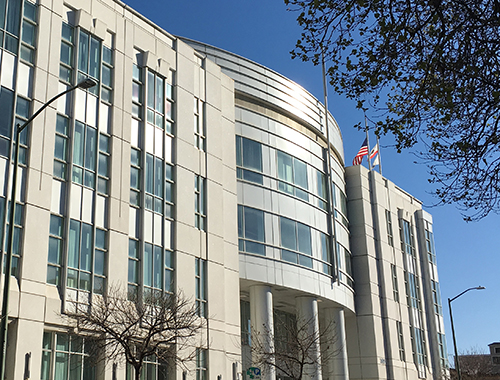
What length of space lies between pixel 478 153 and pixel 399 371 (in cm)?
3760

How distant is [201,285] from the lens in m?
30.9

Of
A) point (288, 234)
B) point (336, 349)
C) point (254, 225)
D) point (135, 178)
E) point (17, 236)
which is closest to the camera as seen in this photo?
point (17, 236)

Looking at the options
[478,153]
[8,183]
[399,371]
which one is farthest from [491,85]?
[399,371]

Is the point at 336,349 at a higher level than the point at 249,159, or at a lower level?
lower

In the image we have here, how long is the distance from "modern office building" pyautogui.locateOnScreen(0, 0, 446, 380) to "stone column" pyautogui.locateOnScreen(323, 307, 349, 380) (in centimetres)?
9

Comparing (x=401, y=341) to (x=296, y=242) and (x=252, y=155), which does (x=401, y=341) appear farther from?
(x=252, y=155)

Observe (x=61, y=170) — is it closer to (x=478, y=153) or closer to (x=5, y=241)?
(x=5, y=241)

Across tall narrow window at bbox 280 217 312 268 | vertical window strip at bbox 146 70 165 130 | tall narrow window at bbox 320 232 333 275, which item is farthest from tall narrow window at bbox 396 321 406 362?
vertical window strip at bbox 146 70 165 130

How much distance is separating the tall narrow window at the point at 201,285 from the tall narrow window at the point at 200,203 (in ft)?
5.96

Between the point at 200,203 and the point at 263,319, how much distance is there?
26.0 ft

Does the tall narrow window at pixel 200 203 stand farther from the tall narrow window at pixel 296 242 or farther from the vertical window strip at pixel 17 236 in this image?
the vertical window strip at pixel 17 236

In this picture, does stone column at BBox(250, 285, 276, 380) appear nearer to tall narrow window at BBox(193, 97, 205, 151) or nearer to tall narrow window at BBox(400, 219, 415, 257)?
tall narrow window at BBox(193, 97, 205, 151)

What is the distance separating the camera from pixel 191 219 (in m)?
31.0

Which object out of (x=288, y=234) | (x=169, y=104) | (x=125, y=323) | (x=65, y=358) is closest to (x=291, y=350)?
(x=288, y=234)
